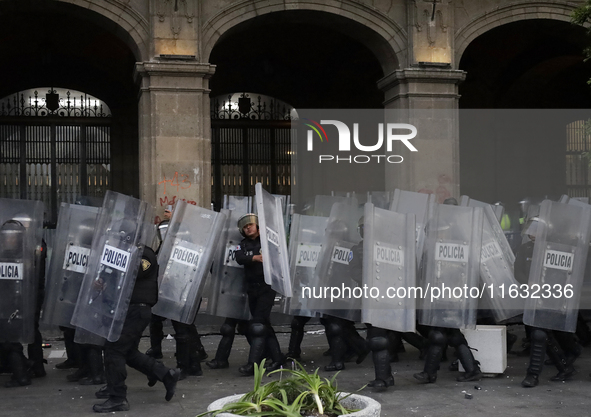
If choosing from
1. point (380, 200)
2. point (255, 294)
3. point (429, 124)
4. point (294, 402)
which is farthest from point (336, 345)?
point (429, 124)

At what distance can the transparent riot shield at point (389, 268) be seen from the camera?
751cm

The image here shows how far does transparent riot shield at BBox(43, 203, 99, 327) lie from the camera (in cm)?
800

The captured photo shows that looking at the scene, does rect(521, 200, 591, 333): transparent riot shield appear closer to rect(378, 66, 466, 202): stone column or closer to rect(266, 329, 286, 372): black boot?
rect(266, 329, 286, 372): black boot

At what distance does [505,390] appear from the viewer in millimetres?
7699

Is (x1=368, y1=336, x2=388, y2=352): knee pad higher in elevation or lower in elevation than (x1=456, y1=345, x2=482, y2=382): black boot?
higher

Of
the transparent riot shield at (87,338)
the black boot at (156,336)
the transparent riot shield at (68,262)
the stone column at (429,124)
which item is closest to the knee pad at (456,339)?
the black boot at (156,336)

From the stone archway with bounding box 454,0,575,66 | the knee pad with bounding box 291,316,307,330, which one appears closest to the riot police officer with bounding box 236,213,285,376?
the knee pad with bounding box 291,316,307,330

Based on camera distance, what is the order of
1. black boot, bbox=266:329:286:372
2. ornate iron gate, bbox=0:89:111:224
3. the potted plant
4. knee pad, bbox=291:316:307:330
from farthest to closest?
ornate iron gate, bbox=0:89:111:224
knee pad, bbox=291:316:307:330
black boot, bbox=266:329:286:372
the potted plant

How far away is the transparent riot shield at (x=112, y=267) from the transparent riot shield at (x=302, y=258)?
2478mm

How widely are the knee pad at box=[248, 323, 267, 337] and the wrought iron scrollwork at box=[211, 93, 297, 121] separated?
1133cm

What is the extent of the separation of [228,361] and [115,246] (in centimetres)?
288

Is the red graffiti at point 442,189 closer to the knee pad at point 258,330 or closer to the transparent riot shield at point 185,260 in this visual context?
the knee pad at point 258,330

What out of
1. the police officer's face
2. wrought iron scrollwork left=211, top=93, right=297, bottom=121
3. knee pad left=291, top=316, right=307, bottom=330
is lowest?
knee pad left=291, top=316, right=307, bottom=330

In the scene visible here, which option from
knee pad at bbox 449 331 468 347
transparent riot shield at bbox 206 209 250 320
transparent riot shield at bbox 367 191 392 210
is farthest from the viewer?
transparent riot shield at bbox 367 191 392 210
